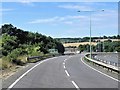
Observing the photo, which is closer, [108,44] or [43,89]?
[43,89]

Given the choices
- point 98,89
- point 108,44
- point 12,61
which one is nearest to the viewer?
point 98,89

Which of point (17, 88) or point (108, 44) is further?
point (108, 44)

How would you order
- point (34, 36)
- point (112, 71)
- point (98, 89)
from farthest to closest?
point (34, 36), point (112, 71), point (98, 89)

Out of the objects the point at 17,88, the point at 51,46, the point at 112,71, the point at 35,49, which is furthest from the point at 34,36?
the point at 17,88

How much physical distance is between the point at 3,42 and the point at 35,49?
22.2 m

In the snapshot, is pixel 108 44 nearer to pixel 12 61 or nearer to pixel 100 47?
pixel 100 47

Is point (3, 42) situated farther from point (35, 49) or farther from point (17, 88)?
point (17, 88)

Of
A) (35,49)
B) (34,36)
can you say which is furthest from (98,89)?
(34,36)

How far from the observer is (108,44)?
156 m

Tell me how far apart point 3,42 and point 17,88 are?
2026 inches

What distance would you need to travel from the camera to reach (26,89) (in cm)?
1495

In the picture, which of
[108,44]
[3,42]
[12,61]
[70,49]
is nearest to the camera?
[12,61]

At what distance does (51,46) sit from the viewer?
409 ft

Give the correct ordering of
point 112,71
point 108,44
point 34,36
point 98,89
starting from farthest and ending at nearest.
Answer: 1. point 108,44
2. point 34,36
3. point 112,71
4. point 98,89
